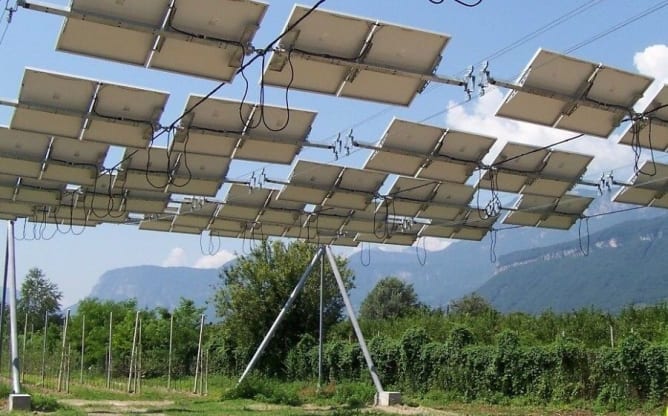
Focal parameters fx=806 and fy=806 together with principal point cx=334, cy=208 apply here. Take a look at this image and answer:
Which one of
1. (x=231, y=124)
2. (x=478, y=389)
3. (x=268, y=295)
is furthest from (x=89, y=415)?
(x=268, y=295)

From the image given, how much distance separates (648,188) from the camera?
60.0 ft

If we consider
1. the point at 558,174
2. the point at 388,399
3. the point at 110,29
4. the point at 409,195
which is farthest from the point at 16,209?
the point at 558,174

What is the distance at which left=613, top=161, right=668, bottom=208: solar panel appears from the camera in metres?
17.6

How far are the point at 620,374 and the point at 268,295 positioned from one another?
17548mm

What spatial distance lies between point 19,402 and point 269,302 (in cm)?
1757

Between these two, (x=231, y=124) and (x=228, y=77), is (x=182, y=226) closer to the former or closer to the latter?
(x=231, y=124)

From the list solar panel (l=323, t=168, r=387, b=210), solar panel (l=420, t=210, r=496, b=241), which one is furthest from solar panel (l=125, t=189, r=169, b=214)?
solar panel (l=420, t=210, r=496, b=241)

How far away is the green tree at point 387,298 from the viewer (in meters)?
77.6

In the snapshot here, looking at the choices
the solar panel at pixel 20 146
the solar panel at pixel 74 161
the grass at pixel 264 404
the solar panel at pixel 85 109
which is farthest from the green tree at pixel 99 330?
the solar panel at pixel 85 109

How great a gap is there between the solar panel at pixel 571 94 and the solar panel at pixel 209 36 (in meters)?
4.28

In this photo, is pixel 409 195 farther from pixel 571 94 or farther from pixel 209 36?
pixel 209 36

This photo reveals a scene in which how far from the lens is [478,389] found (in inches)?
947

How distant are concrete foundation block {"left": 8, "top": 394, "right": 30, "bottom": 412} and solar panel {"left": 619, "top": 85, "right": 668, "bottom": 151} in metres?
13.6

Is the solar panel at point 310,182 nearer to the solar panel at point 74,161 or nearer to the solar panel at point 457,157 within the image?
the solar panel at point 457,157
